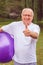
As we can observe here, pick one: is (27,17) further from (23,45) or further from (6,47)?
(6,47)

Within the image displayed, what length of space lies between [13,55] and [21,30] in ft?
1.22

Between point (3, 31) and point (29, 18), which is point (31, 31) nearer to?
point (29, 18)

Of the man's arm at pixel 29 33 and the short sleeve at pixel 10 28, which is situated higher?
the man's arm at pixel 29 33

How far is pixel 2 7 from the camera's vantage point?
15.0 meters

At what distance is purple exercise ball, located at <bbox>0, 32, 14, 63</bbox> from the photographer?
3.51m

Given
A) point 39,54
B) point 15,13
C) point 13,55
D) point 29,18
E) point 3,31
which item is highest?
point 29,18

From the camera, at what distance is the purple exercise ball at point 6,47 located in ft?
11.5

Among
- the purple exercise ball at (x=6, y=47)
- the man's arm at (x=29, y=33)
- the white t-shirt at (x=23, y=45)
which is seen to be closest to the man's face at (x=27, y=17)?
the white t-shirt at (x=23, y=45)

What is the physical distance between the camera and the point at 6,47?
352cm

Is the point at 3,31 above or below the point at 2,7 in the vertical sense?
above

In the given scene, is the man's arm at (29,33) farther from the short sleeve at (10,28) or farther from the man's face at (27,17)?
the short sleeve at (10,28)

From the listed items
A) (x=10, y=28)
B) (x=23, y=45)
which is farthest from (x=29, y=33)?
(x=10, y=28)

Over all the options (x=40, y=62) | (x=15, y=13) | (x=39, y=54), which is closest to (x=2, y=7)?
(x=15, y=13)

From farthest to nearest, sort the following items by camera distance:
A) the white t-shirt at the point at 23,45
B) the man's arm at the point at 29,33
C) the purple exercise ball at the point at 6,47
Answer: the purple exercise ball at the point at 6,47 → the white t-shirt at the point at 23,45 → the man's arm at the point at 29,33
